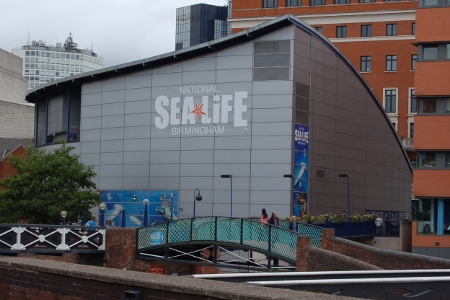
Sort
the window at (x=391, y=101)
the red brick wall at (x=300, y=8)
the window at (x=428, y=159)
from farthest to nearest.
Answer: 1. the red brick wall at (x=300, y=8)
2. the window at (x=391, y=101)
3. the window at (x=428, y=159)

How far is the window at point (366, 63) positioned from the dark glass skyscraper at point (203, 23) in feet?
291

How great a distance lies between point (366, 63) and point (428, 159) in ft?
150

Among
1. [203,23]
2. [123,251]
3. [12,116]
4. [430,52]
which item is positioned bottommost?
[123,251]

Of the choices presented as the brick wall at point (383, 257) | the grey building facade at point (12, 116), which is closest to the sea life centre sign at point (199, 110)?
the brick wall at point (383, 257)

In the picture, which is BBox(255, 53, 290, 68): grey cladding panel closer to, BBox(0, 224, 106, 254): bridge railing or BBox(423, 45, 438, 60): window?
BBox(423, 45, 438, 60): window

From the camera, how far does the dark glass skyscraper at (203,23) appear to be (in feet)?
575

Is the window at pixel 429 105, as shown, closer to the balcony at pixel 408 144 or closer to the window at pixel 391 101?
the balcony at pixel 408 144

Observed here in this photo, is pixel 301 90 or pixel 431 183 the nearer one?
pixel 431 183

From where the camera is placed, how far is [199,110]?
163 ft

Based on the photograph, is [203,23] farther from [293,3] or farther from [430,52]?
[430,52]

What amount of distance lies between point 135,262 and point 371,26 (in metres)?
60.1

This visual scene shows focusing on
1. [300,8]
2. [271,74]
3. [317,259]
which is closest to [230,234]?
[317,259]

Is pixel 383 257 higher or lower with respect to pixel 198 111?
lower

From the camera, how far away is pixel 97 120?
54.3 metres
